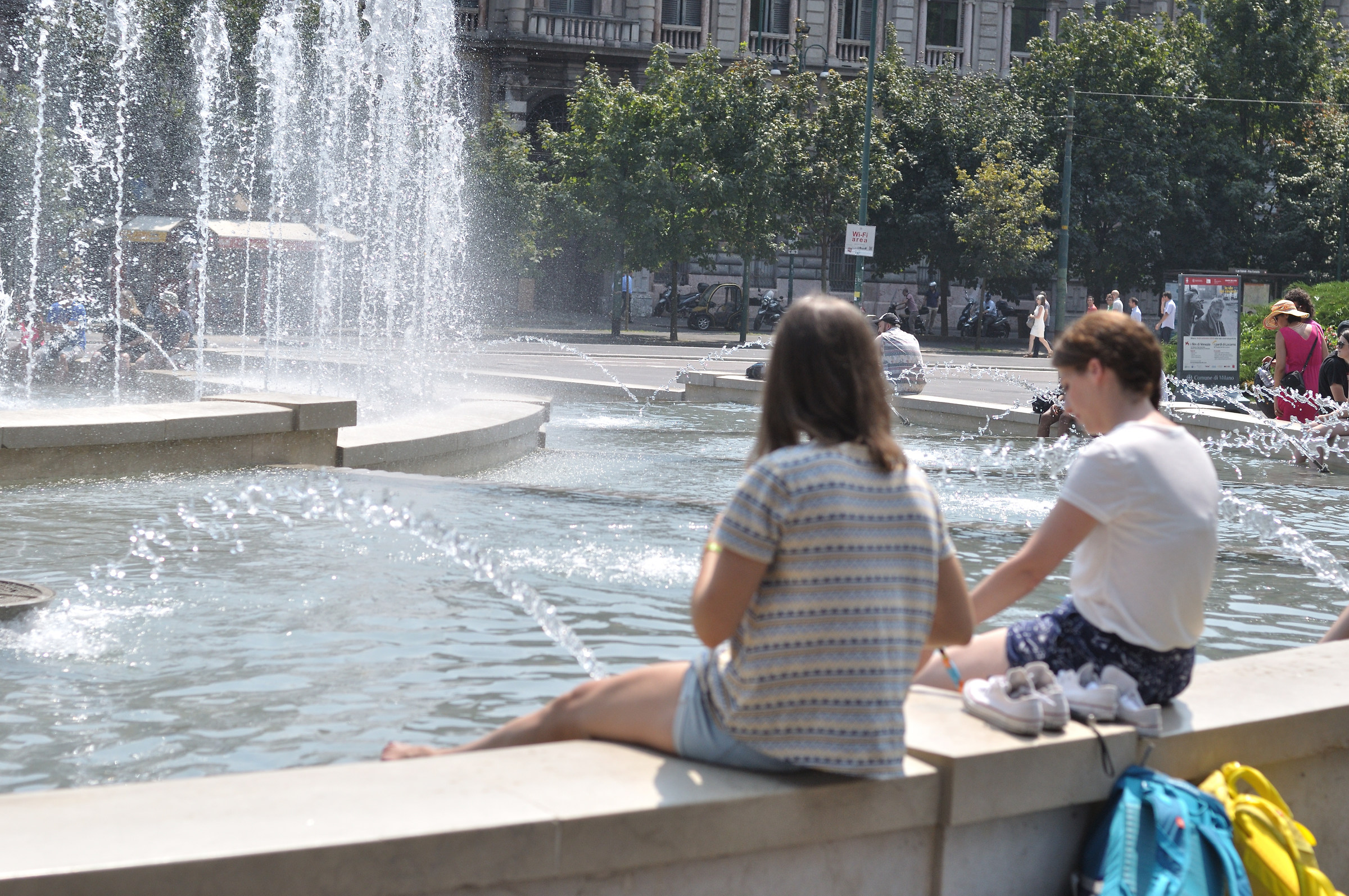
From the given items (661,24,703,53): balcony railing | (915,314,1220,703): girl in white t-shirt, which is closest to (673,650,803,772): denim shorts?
(915,314,1220,703): girl in white t-shirt

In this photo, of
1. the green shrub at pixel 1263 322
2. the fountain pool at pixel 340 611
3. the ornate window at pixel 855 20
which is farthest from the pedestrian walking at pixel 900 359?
the ornate window at pixel 855 20

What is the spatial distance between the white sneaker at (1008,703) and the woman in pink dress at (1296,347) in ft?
32.2

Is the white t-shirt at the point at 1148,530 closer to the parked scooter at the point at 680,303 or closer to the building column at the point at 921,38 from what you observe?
the parked scooter at the point at 680,303

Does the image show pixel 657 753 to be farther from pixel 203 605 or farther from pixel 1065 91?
pixel 1065 91

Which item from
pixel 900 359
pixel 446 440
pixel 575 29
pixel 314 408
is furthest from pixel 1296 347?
pixel 575 29

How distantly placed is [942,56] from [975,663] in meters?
49.4

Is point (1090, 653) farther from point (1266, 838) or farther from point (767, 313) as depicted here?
point (767, 313)

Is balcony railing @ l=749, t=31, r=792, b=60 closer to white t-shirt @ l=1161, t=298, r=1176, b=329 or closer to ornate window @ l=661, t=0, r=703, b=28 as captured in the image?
ornate window @ l=661, t=0, r=703, b=28

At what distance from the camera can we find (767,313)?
143 feet

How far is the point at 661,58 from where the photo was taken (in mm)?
39375

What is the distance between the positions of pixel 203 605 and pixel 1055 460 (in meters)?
8.37

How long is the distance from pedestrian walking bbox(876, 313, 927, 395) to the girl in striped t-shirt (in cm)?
1252

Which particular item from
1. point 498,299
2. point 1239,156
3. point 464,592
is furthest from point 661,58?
point 464,592

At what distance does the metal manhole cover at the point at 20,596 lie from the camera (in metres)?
5.05
